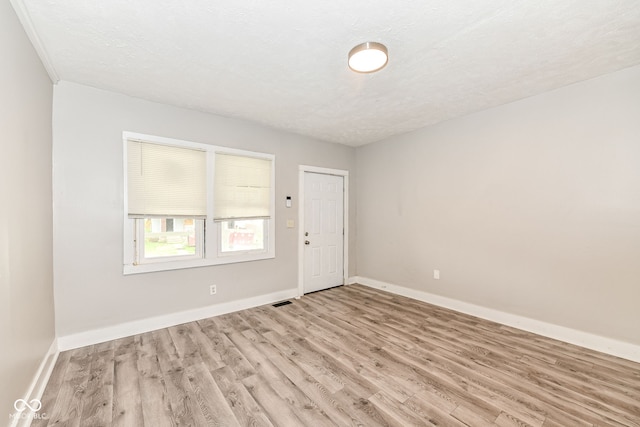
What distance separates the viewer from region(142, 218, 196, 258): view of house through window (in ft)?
10.2

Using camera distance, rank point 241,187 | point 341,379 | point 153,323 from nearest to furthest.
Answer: point 341,379
point 153,323
point 241,187

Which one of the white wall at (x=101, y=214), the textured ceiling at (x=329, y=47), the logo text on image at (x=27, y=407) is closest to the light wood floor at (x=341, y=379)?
the logo text on image at (x=27, y=407)

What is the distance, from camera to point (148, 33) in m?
1.92

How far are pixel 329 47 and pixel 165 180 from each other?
2.37 metres

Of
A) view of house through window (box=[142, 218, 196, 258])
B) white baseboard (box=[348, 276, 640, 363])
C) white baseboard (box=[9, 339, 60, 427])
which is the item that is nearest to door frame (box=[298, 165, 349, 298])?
white baseboard (box=[348, 276, 640, 363])

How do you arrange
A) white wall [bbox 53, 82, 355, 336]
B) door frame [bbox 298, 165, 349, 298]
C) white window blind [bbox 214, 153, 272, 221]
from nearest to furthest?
white wall [bbox 53, 82, 355, 336] < white window blind [bbox 214, 153, 272, 221] < door frame [bbox 298, 165, 349, 298]

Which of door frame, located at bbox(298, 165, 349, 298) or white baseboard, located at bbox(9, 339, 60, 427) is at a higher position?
door frame, located at bbox(298, 165, 349, 298)

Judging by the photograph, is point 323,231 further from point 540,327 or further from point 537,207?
point 540,327

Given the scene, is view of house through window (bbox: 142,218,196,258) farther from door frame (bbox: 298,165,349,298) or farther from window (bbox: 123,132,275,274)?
door frame (bbox: 298,165,349,298)

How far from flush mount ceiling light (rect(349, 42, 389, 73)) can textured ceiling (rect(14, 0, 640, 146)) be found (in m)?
0.07

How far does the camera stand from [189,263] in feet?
10.8

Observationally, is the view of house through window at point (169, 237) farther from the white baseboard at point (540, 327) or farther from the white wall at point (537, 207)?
the white baseboard at point (540, 327)

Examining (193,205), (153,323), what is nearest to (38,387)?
(153,323)

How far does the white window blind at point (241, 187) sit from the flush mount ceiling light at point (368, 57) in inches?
85.1
